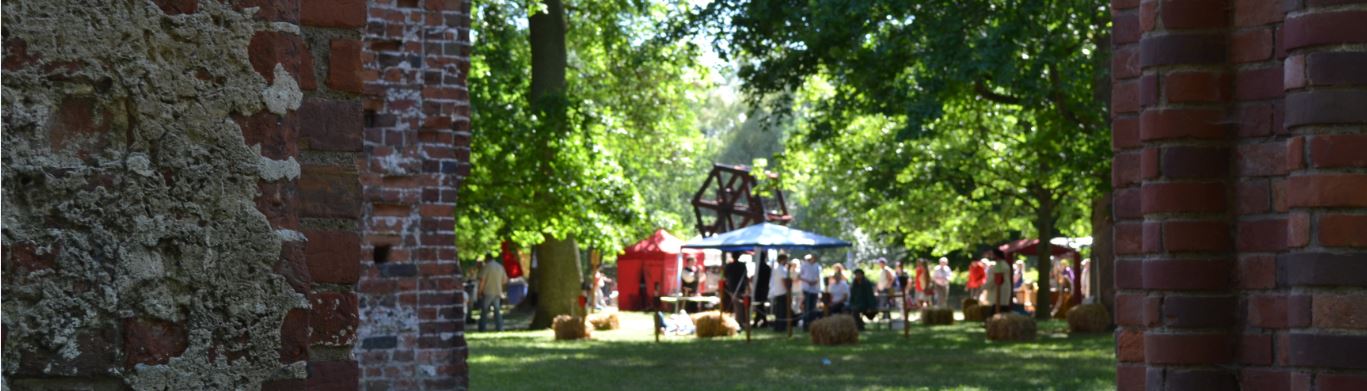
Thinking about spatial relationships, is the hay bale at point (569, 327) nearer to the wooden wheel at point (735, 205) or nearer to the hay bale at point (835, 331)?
the hay bale at point (835, 331)

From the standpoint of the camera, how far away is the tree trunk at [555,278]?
34500 millimetres

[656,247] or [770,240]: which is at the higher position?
[656,247]

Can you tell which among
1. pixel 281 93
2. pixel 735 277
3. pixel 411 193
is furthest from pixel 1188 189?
pixel 735 277

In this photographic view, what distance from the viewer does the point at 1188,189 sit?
4.60 m

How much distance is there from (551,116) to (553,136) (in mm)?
374

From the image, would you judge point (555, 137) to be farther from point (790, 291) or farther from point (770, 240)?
point (790, 291)

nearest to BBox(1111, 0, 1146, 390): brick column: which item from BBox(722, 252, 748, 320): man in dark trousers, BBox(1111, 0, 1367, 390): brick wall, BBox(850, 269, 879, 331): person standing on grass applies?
BBox(1111, 0, 1367, 390): brick wall

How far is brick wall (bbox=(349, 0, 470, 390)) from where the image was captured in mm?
10203

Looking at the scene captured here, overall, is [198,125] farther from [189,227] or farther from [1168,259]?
[1168,259]

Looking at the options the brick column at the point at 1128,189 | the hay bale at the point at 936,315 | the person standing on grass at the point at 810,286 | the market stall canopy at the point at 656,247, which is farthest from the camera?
the market stall canopy at the point at 656,247

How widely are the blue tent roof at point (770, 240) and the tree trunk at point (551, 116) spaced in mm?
2991

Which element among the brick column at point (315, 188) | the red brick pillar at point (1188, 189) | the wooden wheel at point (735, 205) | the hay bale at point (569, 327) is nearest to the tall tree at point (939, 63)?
the hay bale at point (569, 327)

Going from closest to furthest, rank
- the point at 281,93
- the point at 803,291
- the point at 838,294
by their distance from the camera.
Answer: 1. the point at 281,93
2. the point at 838,294
3. the point at 803,291

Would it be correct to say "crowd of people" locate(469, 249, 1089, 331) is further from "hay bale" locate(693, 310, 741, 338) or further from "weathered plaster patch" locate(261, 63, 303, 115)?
"weathered plaster patch" locate(261, 63, 303, 115)
